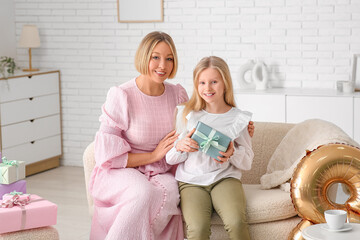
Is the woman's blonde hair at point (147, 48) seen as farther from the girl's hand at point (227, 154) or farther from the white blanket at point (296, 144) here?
the white blanket at point (296, 144)

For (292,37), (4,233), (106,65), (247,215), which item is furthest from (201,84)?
(106,65)

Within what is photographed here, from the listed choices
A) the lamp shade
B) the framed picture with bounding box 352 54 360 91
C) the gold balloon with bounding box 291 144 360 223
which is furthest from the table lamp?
the gold balloon with bounding box 291 144 360 223

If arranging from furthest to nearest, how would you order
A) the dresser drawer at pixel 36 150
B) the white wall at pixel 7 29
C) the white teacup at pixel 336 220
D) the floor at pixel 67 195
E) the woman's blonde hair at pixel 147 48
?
the white wall at pixel 7 29 < the dresser drawer at pixel 36 150 < the floor at pixel 67 195 < the woman's blonde hair at pixel 147 48 < the white teacup at pixel 336 220

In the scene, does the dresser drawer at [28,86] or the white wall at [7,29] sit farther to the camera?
the white wall at [7,29]

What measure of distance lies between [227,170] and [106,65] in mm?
3266

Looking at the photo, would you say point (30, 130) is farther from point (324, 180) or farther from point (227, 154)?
point (324, 180)

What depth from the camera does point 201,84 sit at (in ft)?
11.3

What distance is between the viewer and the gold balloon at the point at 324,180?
126 inches

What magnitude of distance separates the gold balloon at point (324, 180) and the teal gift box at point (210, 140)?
404 mm

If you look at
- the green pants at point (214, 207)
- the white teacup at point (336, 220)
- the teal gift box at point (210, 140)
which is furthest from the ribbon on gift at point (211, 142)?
the white teacup at point (336, 220)

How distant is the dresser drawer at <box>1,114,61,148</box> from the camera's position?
5961 mm

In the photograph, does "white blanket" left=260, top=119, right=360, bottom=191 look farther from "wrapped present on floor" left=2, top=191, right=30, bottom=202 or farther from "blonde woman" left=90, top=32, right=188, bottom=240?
"wrapped present on floor" left=2, top=191, right=30, bottom=202

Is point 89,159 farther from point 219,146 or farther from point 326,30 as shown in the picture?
point 326,30

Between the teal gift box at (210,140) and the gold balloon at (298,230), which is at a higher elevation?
the teal gift box at (210,140)
